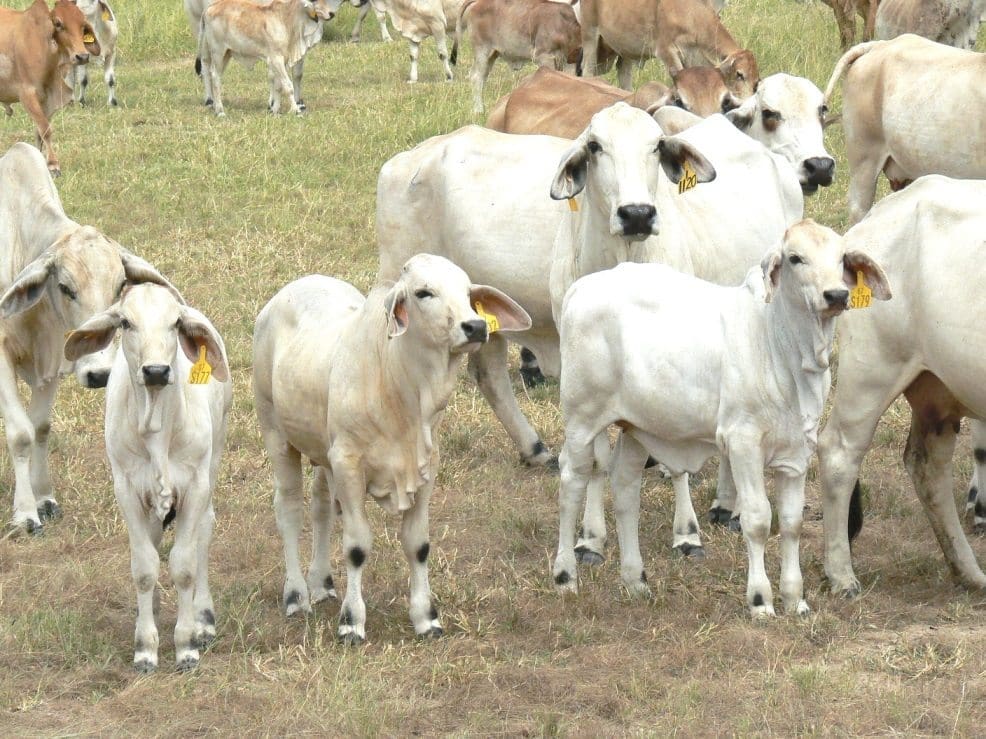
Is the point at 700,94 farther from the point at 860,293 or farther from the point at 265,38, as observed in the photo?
the point at 265,38

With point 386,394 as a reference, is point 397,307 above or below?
above

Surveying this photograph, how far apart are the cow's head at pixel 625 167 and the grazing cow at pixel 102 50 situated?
1164 cm

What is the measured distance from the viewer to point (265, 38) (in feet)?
61.0

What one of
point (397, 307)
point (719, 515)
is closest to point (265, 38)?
point (719, 515)

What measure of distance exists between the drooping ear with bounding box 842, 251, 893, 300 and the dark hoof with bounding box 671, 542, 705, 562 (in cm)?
160

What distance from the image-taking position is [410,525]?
5.96m

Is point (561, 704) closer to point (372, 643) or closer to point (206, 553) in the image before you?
point (372, 643)

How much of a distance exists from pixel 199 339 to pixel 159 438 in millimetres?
405

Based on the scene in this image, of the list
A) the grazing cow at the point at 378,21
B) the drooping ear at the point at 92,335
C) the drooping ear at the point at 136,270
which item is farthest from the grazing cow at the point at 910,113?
the grazing cow at the point at 378,21

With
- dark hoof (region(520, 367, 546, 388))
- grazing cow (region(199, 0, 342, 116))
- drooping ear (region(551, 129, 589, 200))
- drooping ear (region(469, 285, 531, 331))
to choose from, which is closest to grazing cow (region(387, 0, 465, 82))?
grazing cow (region(199, 0, 342, 116))

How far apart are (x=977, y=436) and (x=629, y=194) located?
1.96m

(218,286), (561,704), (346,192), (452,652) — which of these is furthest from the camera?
(346,192)

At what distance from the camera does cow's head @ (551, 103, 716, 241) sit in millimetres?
6676

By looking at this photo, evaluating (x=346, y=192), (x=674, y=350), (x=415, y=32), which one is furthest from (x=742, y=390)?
(x=415, y=32)
